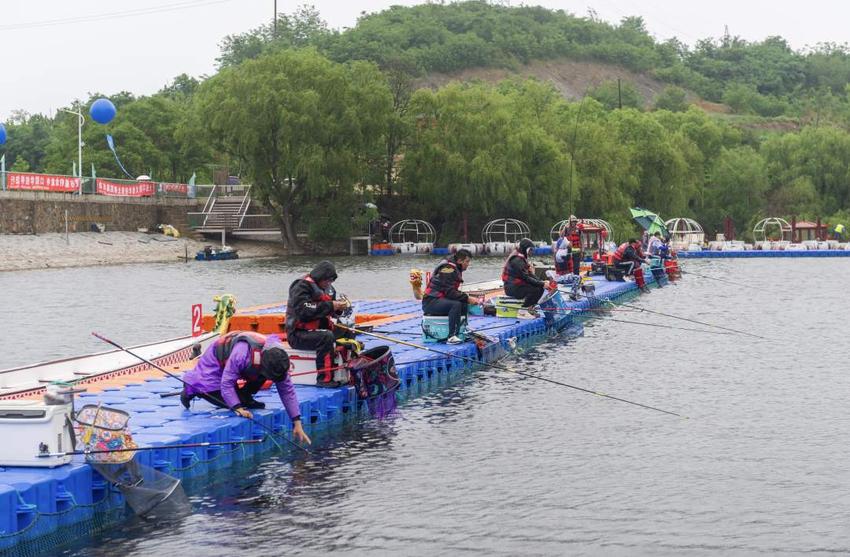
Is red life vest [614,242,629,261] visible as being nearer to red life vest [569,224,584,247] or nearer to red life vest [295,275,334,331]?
red life vest [569,224,584,247]

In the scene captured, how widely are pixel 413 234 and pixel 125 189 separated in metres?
20.6

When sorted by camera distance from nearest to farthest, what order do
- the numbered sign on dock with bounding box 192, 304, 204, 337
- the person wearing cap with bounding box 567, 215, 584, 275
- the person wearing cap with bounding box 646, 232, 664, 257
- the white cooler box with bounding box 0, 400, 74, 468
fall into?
the white cooler box with bounding box 0, 400, 74, 468 → the numbered sign on dock with bounding box 192, 304, 204, 337 → the person wearing cap with bounding box 567, 215, 584, 275 → the person wearing cap with bounding box 646, 232, 664, 257

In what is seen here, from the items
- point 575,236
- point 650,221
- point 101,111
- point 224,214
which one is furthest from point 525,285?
point 224,214

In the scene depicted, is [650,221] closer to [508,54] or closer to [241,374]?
[241,374]

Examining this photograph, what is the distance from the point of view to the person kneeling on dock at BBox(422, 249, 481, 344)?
2098cm

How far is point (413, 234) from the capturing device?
81.7 m

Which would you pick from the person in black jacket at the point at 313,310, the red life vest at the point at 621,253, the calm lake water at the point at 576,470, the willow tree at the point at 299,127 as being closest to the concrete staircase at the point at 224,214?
the willow tree at the point at 299,127

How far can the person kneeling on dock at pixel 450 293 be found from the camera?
20984 millimetres

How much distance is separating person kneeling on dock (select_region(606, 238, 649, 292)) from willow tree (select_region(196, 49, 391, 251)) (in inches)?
1267

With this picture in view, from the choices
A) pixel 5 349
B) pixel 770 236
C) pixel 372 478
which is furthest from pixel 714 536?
pixel 770 236

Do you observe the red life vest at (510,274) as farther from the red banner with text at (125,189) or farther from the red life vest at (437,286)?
the red banner with text at (125,189)

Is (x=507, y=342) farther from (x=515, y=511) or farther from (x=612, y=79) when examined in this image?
(x=612, y=79)

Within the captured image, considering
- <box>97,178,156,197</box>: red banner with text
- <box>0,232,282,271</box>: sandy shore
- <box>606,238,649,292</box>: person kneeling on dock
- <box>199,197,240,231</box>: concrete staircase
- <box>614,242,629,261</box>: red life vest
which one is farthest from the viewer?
<box>199,197,240,231</box>: concrete staircase

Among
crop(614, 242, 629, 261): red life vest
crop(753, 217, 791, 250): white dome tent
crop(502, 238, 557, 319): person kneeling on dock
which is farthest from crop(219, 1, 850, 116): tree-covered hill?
crop(502, 238, 557, 319): person kneeling on dock
